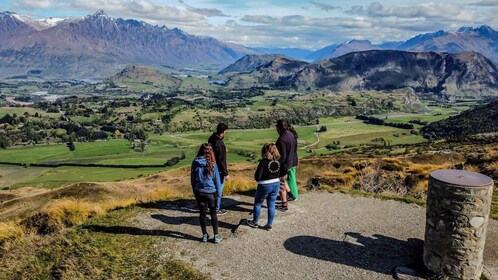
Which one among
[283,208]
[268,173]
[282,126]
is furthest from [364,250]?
[282,126]

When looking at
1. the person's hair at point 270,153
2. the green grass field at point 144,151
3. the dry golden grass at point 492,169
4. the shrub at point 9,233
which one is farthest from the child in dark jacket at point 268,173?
the green grass field at point 144,151

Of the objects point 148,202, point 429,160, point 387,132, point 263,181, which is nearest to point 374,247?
point 263,181

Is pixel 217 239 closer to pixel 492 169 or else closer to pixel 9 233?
pixel 9 233

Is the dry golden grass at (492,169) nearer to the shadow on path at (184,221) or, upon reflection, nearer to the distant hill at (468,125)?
the shadow on path at (184,221)

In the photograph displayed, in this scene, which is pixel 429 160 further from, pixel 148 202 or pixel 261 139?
pixel 261 139

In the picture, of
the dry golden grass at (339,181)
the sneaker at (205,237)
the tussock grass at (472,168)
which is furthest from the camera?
the tussock grass at (472,168)

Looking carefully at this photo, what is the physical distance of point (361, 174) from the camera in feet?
88.8

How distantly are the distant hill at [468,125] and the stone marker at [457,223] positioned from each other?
13393cm

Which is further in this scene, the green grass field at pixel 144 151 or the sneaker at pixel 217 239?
the green grass field at pixel 144 151

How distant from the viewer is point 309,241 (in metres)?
13.7

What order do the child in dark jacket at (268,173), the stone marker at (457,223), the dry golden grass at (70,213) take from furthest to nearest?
the dry golden grass at (70,213), the child in dark jacket at (268,173), the stone marker at (457,223)

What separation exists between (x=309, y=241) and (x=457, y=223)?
490cm

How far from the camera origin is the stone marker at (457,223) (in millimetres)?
10305

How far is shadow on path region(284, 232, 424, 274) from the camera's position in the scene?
1205 cm
